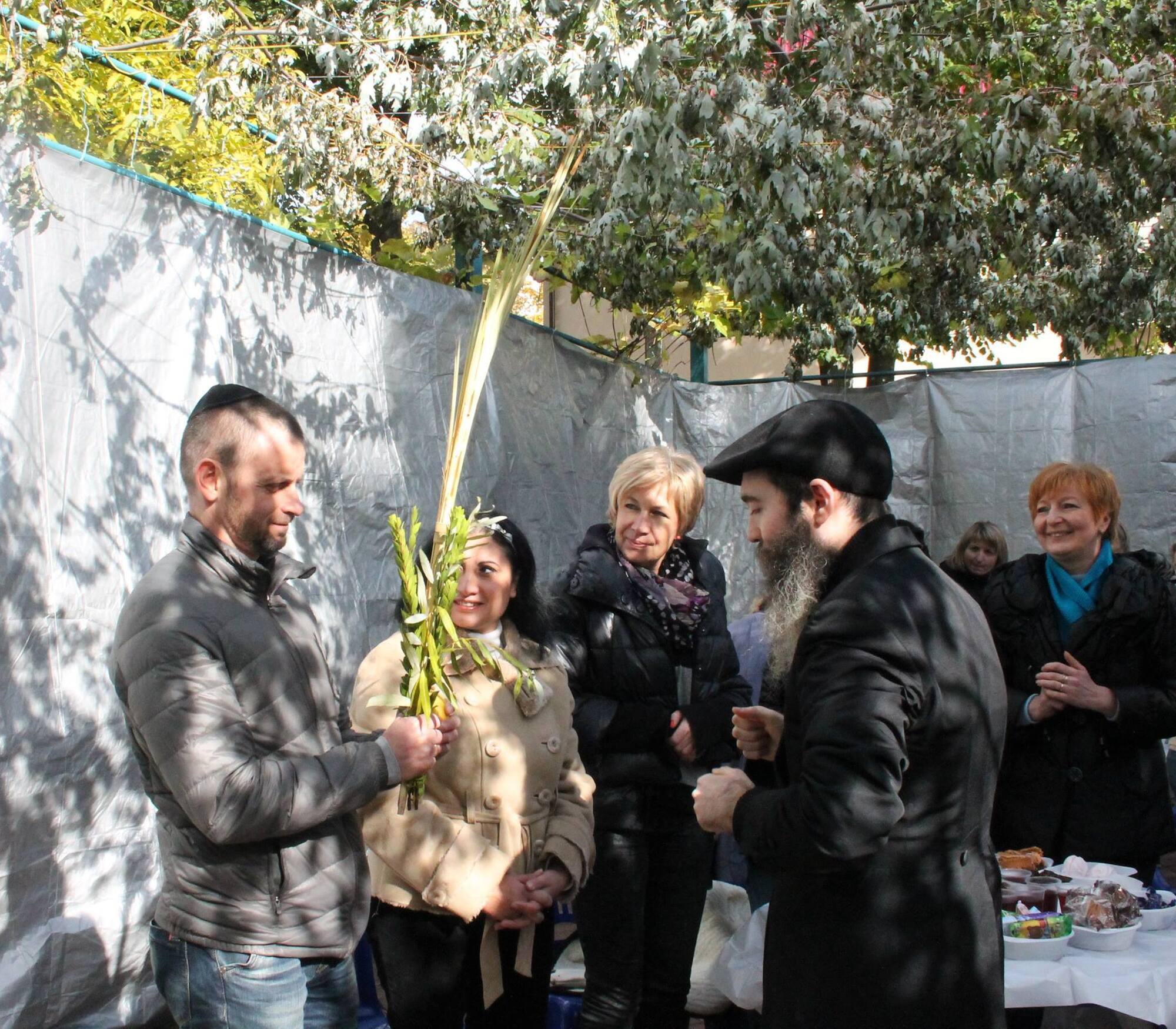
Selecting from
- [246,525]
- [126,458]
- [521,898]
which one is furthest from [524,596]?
[126,458]

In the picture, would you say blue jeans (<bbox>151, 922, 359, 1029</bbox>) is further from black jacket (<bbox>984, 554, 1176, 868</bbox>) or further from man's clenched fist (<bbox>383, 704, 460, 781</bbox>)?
black jacket (<bbox>984, 554, 1176, 868</bbox>)

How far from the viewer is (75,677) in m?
3.37

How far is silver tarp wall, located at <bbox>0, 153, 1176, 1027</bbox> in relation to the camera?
324 cm

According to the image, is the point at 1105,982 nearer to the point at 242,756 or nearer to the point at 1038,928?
the point at 1038,928

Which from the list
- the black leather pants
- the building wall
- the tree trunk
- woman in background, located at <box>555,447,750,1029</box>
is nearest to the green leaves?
woman in background, located at <box>555,447,750,1029</box>

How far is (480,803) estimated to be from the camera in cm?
300

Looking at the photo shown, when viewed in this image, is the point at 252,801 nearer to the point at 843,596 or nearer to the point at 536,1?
the point at 843,596

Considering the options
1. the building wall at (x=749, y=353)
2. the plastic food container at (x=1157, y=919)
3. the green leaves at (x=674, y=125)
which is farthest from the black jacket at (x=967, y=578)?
the building wall at (x=749, y=353)

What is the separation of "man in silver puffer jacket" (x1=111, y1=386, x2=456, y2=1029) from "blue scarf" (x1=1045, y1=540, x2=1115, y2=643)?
7.85 feet

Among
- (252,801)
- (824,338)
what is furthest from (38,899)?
(824,338)

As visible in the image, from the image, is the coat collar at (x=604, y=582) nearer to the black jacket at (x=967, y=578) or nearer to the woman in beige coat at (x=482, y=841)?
the woman in beige coat at (x=482, y=841)

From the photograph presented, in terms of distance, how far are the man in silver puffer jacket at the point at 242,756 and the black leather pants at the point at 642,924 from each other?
111 centimetres

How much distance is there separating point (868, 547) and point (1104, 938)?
151 cm

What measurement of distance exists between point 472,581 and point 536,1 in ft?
6.80
